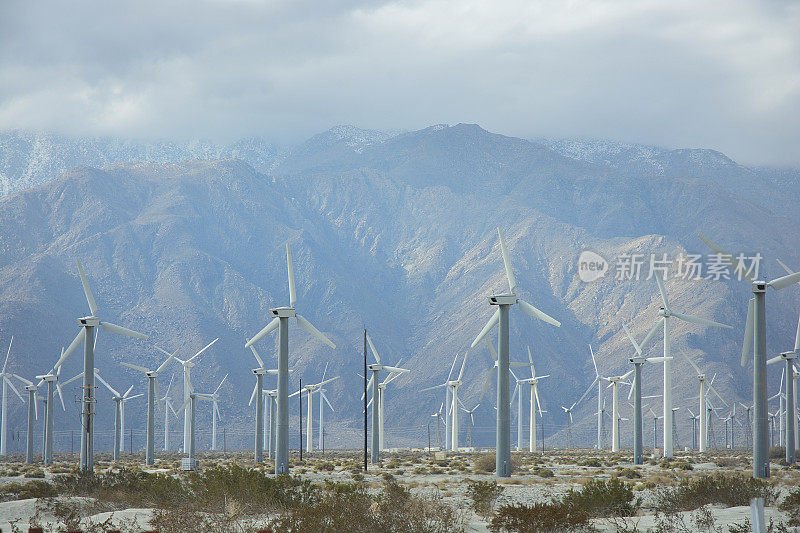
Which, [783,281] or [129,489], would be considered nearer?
[129,489]

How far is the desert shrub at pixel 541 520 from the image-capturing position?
24.5 metres

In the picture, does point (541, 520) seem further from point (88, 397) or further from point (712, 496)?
point (88, 397)

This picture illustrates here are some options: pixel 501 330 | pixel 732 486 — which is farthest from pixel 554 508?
pixel 501 330

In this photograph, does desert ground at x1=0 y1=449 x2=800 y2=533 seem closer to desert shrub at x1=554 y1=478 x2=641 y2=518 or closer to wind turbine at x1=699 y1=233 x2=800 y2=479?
desert shrub at x1=554 y1=478 x2=641 y2=518

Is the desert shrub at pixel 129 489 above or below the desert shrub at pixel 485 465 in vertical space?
above

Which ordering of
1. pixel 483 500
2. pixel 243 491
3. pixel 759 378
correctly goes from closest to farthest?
pixel 483 500
pixel 243 491
pixel 759 378

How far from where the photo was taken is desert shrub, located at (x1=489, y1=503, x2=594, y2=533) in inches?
966

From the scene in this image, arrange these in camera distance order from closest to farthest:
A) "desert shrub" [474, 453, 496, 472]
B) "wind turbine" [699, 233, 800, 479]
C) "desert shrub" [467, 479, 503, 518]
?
1. "desert shrub" [467, 479, 503, 518]
2. "wind turbine" [699, 233, 800, 479]
3. "desert shrub" [474, 453, 496, 472]

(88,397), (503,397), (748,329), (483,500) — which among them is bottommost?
(483,500)

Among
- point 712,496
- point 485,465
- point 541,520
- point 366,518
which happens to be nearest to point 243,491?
point 366,518

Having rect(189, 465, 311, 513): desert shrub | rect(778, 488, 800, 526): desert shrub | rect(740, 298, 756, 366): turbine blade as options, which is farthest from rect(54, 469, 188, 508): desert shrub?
rect(740, 298, 756, 366): turbine blade

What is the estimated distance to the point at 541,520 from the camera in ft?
80.8

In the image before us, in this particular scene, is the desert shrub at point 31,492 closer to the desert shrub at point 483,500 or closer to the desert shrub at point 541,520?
the desert shrub at point 483,500

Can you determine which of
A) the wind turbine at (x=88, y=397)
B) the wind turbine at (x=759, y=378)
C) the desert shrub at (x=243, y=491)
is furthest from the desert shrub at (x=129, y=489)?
the wind turbine at (x=759, y=378)
